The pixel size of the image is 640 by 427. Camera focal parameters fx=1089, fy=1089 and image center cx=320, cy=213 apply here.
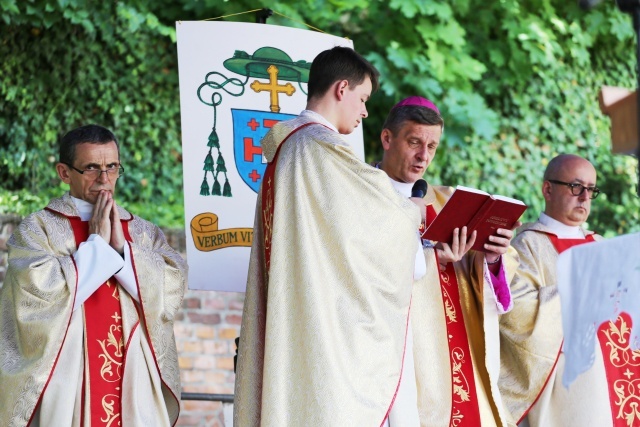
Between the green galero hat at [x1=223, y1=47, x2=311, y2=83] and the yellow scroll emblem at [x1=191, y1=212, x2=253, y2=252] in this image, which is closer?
the yellow scroll emblem at [x1=191, y1=212, x2=253, y2=252]

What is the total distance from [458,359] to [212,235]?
1297 millimetres

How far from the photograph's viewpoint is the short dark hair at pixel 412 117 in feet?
16.0

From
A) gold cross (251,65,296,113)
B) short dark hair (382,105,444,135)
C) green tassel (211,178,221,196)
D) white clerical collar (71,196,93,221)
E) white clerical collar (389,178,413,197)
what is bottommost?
white clerical collar (71,196,93,221)

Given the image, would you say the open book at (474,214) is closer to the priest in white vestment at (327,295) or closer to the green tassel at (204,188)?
the priest in white vestment at (327,295)

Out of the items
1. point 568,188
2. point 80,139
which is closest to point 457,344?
point 568,188

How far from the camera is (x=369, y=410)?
400 centimetres

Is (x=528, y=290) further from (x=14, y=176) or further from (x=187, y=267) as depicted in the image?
(x=14, y=176)

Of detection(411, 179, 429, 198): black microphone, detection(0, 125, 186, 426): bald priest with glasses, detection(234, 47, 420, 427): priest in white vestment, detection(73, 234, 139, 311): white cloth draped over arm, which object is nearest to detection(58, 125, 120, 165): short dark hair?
detection(0, 125, 186, 426): bald priest with glasses

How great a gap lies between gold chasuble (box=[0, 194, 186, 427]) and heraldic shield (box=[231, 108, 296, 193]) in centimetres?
65

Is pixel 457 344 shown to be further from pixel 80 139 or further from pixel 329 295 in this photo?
pixel 80 139

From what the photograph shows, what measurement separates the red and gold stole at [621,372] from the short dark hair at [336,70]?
1.74 m

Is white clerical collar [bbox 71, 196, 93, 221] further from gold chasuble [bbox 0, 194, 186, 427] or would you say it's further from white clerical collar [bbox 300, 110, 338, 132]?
white clerical collar [bbox 300, 110, 338, 132]

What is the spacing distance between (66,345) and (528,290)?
223 centimetres

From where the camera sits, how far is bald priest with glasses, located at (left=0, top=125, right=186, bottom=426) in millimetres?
4543
